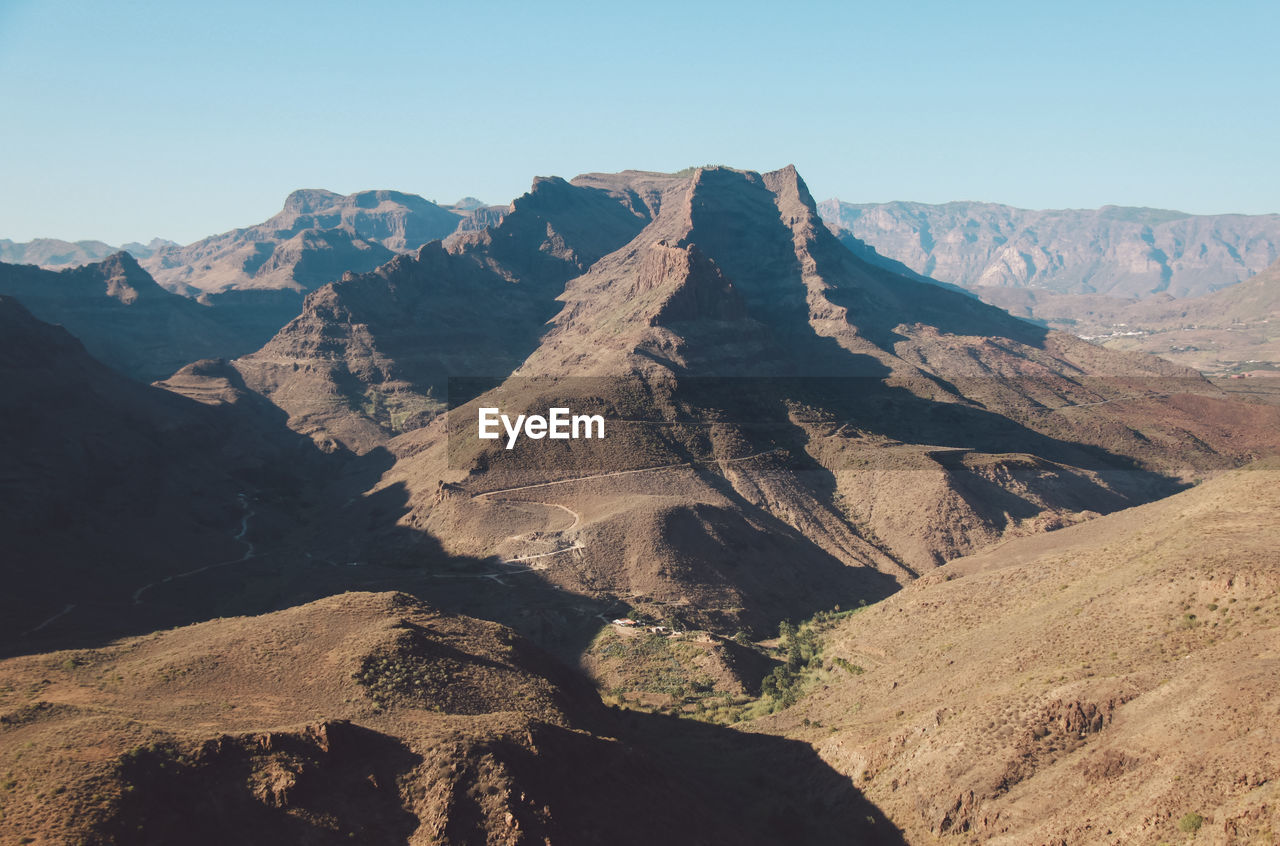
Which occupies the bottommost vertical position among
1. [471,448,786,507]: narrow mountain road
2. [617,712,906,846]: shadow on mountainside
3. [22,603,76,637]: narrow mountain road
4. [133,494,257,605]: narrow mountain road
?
[617,712,906,846]: shadow on mountainside

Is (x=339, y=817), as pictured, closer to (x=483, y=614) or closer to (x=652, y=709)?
(x=652, y=709)

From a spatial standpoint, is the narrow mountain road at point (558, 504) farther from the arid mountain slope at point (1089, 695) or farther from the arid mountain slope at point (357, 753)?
the arid mountain slope at point (357, 753)

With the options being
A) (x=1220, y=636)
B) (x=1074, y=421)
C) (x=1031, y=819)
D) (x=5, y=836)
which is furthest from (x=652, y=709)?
(x=1074, y=421)

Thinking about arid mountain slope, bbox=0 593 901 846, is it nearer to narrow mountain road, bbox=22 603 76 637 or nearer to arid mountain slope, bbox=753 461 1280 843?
arid mountain slope, bbox=753 461 1280 843

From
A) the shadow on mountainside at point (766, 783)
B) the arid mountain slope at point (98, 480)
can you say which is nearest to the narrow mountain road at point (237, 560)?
the arid mountain slope at point (98, 480)

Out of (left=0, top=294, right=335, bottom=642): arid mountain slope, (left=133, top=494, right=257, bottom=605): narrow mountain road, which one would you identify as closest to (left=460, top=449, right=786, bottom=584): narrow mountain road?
(left=133, top=494, right=257, bottom=605): narrow mountain road
